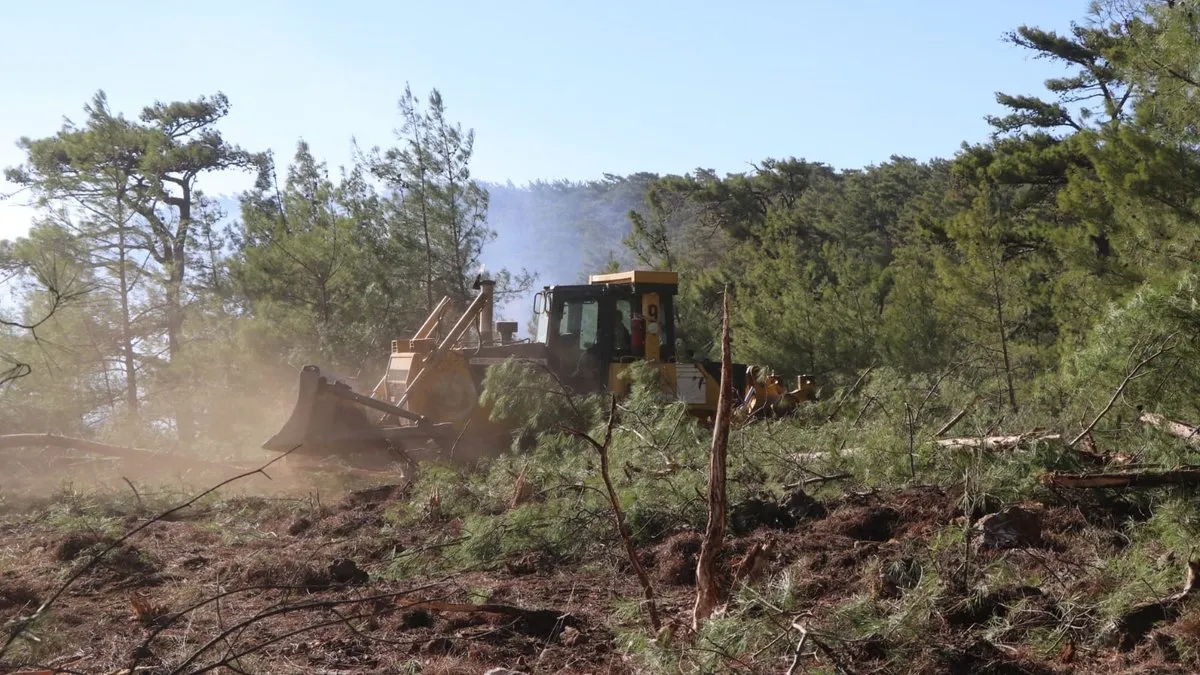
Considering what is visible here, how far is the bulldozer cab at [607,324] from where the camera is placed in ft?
44.7

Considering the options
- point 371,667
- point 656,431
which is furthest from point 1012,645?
point 656,431

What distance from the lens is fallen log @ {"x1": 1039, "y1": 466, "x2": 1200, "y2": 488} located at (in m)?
6.32

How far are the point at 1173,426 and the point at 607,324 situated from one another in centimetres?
770

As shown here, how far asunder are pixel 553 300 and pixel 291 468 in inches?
148

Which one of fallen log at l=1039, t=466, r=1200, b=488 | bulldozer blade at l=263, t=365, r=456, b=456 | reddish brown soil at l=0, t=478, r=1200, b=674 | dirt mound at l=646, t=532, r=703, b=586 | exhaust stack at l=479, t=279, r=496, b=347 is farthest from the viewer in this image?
exhaust stack at l=479, t=279, r=496, b=347

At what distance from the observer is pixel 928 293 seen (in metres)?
17.3

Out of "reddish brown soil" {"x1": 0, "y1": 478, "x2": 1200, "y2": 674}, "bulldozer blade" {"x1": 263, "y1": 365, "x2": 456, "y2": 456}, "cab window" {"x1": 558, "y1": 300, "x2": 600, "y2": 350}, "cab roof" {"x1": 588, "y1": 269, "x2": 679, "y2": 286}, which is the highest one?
"cab roof" {"x1": 588, "y1": 269, "x2": 679, "y2": 286}

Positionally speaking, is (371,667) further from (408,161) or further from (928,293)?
(408,161)

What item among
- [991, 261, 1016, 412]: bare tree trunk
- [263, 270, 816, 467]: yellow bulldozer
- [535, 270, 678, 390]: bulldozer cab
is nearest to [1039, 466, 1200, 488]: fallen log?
[263, 270, 816, 467]: yellow bulldozer

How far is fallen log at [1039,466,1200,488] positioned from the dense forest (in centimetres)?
128

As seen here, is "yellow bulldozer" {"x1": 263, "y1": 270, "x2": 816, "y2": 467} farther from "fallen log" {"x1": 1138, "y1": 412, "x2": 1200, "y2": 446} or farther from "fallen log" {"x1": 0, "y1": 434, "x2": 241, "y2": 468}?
"fallen log" {"x1": 1138, "y1": 412, "x2": 1200, "y2": 446}

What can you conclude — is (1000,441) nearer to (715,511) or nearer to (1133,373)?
(1133,373)

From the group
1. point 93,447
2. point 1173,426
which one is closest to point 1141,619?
point 1173,426

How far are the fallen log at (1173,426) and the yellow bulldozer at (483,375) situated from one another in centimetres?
532
